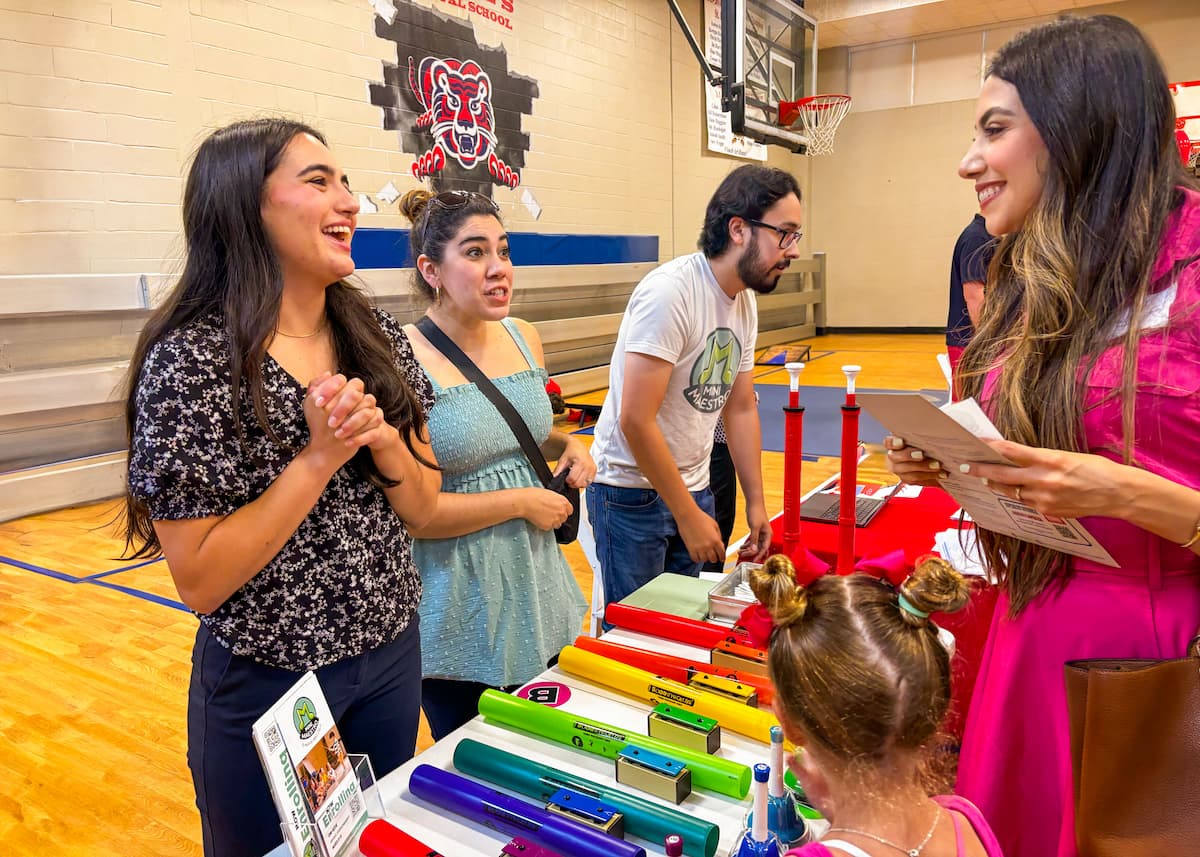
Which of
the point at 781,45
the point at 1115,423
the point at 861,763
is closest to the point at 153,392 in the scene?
the point at 861,763

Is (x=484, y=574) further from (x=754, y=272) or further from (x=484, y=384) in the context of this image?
(x=754, y=272)

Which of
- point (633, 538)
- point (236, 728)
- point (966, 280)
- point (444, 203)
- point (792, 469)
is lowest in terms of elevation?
point (633, 538)

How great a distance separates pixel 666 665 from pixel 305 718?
0.62 m

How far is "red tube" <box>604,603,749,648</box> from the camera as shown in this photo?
147cm

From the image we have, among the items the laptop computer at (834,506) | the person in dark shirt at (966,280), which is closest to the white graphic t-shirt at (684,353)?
the laptop computer at (834,506)

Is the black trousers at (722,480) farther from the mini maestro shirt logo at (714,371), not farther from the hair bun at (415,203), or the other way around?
the hair bun at (415,203)

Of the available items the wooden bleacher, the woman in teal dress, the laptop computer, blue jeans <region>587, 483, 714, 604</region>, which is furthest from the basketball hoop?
the woman in teal dress

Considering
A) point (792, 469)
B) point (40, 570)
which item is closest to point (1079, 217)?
point (792, 469)

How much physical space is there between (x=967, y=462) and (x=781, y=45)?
925 centimetres

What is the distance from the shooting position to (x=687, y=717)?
3.83 ft

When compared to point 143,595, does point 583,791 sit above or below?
above

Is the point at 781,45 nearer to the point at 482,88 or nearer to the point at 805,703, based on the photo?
the point at 482,88

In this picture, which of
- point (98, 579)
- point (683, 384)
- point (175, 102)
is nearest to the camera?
point (683, 384)

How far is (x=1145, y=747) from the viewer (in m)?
0.93
